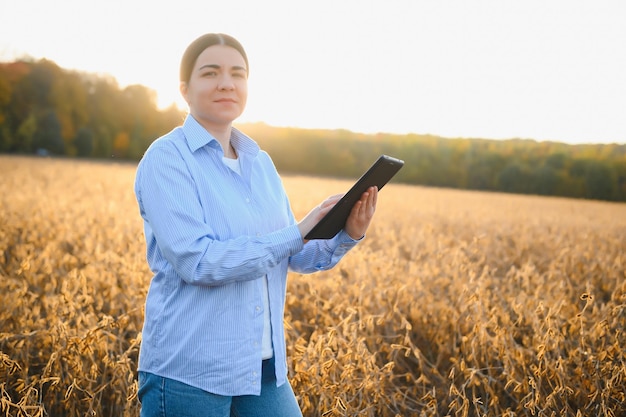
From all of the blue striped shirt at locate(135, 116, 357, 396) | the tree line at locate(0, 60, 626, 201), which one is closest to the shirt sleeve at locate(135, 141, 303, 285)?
the blue striped shirt at locate(135, 116, 357, 396)

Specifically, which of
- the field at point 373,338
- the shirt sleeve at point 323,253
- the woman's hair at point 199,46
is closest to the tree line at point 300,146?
the field at point 373,338

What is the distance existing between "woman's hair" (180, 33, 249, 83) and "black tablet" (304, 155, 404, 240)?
0.67m

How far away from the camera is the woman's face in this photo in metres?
1.93

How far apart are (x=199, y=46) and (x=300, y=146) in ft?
218

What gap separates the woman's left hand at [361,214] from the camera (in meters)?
1.97

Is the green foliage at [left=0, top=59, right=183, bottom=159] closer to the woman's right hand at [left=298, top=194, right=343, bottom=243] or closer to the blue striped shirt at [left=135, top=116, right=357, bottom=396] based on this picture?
the blue striped shirt at [left=135, top=116, right=357, bottom=396]

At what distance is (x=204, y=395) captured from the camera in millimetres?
1798

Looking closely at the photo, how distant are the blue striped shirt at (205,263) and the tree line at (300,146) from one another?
50.3 meters

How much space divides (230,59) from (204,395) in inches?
45.2

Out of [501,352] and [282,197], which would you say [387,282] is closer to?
[501,352]

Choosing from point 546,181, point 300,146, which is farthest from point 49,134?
point 546,181

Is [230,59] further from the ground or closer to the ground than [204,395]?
further from the ground

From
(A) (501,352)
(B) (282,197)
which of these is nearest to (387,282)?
(A) (501,352)

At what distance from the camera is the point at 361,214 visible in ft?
6.64
